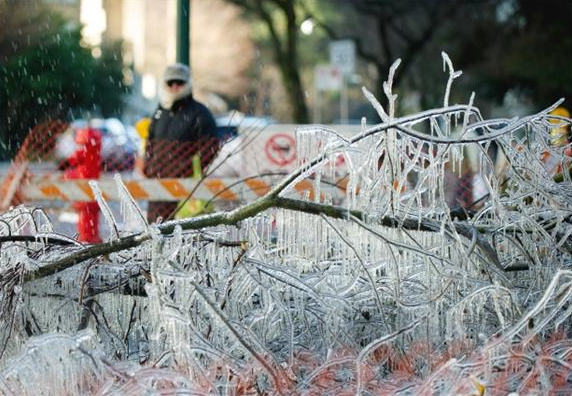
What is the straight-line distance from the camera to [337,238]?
165 inches

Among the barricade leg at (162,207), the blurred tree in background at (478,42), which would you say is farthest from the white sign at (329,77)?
the barricade leg at (162,207)

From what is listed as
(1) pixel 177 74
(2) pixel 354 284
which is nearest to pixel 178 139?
(1) pixel 177 74

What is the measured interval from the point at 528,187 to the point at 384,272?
69 cm

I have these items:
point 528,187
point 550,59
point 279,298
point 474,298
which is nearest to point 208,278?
point 279,298

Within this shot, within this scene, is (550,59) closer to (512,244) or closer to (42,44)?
(42,44)

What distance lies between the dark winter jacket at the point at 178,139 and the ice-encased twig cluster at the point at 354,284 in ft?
20.1

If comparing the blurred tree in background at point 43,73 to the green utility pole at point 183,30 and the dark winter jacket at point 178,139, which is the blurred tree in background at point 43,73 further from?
the dark winter jacket at point 178,139

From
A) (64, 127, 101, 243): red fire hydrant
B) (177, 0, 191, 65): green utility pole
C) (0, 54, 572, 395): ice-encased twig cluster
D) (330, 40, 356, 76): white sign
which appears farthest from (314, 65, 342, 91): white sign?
(0, 54, 572, 395): ice-encased twig cluster

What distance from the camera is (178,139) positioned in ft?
35.5

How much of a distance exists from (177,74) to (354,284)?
22.4 feet

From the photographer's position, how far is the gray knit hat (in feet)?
35.0

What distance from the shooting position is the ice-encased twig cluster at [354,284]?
139 inches

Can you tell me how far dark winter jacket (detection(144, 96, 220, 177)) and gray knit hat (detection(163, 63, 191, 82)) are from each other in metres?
0.26

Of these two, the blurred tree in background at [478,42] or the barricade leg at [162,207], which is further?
the blurred tree in background at [478,42]
